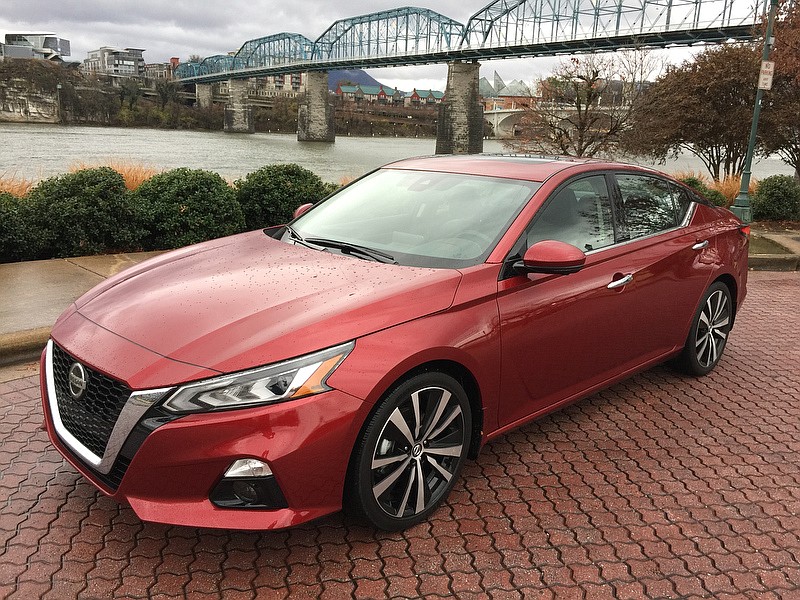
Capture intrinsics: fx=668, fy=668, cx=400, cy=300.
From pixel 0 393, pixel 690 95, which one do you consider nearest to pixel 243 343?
pixel 0 393

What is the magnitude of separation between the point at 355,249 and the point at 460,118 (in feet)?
211

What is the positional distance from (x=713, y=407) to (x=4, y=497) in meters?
4.20

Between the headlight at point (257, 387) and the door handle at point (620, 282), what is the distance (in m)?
1.90

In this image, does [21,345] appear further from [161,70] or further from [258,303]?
[161,70]

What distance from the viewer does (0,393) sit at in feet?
14.2

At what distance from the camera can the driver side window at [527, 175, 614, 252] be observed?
3482mm

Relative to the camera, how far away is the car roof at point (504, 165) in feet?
12.4

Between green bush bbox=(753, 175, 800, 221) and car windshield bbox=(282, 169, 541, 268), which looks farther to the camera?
green bush bbox=(753, 175, 800, 221)

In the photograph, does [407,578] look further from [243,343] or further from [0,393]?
[0,393]

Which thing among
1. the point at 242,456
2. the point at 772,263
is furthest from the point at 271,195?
the point at 772,263

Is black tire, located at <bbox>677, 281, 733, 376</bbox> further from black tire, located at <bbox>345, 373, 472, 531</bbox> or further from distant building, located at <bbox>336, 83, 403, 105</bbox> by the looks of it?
distant building, located at <bbox>336, 83, 403, 105</bbox>

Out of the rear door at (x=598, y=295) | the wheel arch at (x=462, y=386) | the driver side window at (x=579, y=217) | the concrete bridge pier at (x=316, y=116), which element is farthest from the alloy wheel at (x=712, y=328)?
the concrete bridge pier at (x=316, y=116)

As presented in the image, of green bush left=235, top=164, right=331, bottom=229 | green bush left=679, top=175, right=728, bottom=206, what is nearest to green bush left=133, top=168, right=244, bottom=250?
green bush left=235, top=164, right=331, bottom=229

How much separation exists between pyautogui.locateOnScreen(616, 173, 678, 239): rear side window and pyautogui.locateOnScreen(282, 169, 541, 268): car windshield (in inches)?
33.4
